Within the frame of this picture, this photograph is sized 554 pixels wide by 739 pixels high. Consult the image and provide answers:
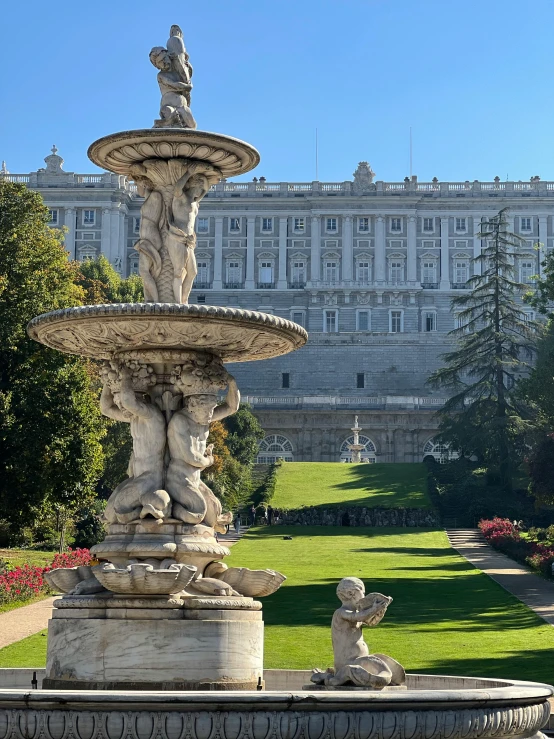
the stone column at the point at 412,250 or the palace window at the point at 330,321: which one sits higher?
the stone column at the point at 412,250

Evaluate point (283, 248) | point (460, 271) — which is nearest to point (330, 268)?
point (283, 248)

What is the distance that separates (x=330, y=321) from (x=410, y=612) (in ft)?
250

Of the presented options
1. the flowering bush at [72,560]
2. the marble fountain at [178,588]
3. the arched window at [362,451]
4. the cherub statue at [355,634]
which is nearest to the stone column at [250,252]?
the arched window at [362,451]

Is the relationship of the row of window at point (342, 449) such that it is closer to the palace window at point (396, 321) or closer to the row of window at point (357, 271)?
the palace window at point (396, 321)

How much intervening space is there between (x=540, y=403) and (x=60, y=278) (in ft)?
54.9

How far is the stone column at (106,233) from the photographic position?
97188mm

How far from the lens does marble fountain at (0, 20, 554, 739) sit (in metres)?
7.86

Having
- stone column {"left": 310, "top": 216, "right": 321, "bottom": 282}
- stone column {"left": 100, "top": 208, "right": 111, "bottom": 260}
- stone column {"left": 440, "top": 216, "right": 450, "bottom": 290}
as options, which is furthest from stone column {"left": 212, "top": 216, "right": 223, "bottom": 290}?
stone column {"left": 440, "top": 216, "right": 450, "bottom": 290}

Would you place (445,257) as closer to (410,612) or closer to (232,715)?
(410,612)

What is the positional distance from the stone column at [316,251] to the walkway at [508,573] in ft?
190

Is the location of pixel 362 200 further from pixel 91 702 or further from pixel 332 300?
pixel 91 702

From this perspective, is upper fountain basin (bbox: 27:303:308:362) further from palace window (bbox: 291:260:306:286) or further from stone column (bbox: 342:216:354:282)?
palace window (bbox: 291:260:306:286)

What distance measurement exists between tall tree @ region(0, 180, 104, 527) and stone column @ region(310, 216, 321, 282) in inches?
2817

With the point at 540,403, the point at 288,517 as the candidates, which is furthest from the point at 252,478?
the point at 540,403
